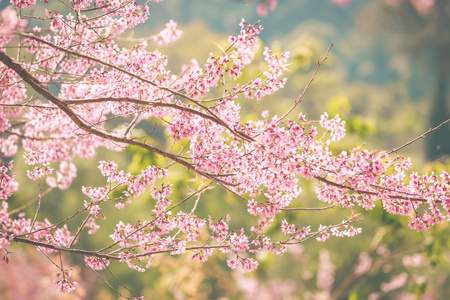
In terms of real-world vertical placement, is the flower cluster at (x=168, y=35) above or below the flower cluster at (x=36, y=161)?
above

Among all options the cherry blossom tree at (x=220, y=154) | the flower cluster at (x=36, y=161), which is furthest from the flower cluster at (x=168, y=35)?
the flower cluster at (x=36, y=161)

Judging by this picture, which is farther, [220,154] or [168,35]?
[168,35]

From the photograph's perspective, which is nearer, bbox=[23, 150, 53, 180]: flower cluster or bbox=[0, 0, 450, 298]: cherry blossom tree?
bbox=[0, 0, 450, 298]: cherry blossom tree

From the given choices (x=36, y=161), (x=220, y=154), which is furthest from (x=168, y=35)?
(x=36, y=161)

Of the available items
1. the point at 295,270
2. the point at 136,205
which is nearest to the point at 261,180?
the point at 136,205

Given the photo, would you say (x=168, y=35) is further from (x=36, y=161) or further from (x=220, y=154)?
(x=36, y=161)

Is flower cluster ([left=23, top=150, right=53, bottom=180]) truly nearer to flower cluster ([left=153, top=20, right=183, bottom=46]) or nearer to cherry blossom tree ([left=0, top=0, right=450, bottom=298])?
cherry blossom tree ([left=0, top=0, right=450, bottom=298])

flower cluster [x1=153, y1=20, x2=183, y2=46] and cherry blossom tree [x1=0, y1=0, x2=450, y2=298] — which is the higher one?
flower cluster [x1=153, y1=20, x2=183, y2=46]

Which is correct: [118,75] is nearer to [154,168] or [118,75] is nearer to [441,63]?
[154,168]

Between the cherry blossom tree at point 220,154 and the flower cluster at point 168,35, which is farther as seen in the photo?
the flower cluster at point 168,35

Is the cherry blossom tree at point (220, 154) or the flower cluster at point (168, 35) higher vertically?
the flower cluster at point (168, 35)

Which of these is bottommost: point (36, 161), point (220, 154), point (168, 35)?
point (220, 154)

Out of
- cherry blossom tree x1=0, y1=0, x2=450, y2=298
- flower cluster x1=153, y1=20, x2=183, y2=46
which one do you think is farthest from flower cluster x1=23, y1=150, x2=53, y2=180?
flower cluster x1=153, y1=20, x2=183, y2=46

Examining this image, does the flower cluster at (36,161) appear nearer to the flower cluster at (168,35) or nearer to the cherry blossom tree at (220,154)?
the cherry blossom tree at (220,154)
